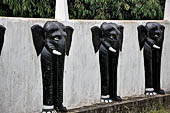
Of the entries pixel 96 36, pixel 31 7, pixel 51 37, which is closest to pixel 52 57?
pixel 51 37

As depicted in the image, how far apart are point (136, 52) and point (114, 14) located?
305 centimetres

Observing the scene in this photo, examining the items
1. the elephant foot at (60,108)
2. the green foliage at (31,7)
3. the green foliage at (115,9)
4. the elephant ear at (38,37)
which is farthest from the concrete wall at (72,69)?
the green foliage at (31,7)

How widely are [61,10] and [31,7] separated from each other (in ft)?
10.1

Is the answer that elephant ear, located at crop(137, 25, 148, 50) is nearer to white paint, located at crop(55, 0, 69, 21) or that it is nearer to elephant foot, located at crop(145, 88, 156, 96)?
elephant foot, located at crop(145, 88, 156, 96)

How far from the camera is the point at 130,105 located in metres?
8.49

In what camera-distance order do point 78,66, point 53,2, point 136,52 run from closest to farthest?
point 78,66 < point 136,52 < point 53,2

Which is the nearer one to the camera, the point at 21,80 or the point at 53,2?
the point at 21,80

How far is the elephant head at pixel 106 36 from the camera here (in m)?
8.05

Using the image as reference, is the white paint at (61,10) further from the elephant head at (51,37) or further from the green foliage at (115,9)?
the green foliage at (115,9)

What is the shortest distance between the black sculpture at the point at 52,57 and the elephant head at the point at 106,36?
86 centimetres

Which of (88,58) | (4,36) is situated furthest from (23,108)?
(88,58)

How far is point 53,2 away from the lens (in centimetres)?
1086

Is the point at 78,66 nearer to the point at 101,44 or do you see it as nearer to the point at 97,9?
the point at 101,44

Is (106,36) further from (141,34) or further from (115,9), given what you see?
(115,9)
